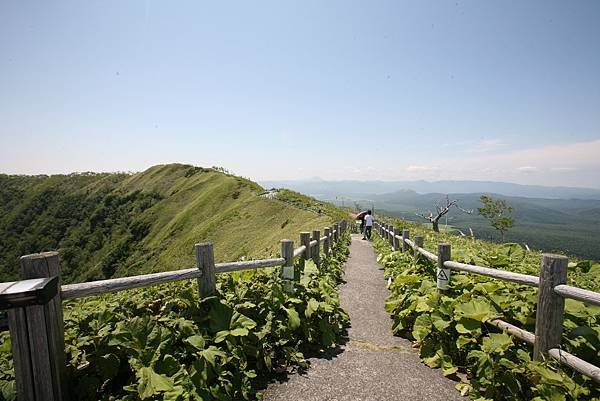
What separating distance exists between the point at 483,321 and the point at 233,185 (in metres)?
52.5

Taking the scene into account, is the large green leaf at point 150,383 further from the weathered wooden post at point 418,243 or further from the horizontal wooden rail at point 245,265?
the weathered wooden post at point 418,243

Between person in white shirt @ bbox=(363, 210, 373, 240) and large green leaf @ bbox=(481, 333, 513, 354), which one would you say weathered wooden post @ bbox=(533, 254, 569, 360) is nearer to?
large green leaf @ bbox=(481, 333, 513, 354)

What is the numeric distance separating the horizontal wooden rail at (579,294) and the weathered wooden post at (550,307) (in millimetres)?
73

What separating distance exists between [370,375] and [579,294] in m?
2.83

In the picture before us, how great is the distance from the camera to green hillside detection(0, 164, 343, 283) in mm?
35656

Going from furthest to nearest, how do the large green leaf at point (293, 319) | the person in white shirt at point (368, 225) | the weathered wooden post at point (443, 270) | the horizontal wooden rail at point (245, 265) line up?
the person in white shirt at point (368, 225) < the weathered wooden post at point (443, 270) < the large green leaf at point (293, 319) < the horizontal wooden rail at point (245, 265)

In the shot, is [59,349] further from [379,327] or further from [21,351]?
[379,327]

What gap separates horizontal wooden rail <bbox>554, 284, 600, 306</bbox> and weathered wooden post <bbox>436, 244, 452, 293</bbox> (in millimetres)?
2206

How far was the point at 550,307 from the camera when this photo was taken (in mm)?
3777

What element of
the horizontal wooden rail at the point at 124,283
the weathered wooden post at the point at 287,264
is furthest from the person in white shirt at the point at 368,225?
the horizontal wooden rail at the point at 124,283

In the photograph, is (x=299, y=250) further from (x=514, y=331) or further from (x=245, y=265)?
(x=514, y=331)

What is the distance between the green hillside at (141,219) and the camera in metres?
35.7

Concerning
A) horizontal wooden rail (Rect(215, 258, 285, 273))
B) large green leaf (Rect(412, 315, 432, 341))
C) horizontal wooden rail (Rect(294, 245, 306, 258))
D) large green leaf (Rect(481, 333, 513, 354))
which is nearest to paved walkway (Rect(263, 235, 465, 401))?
large green leaf (Rect(412, 315, 432, 341))

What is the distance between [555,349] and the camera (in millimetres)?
3668
